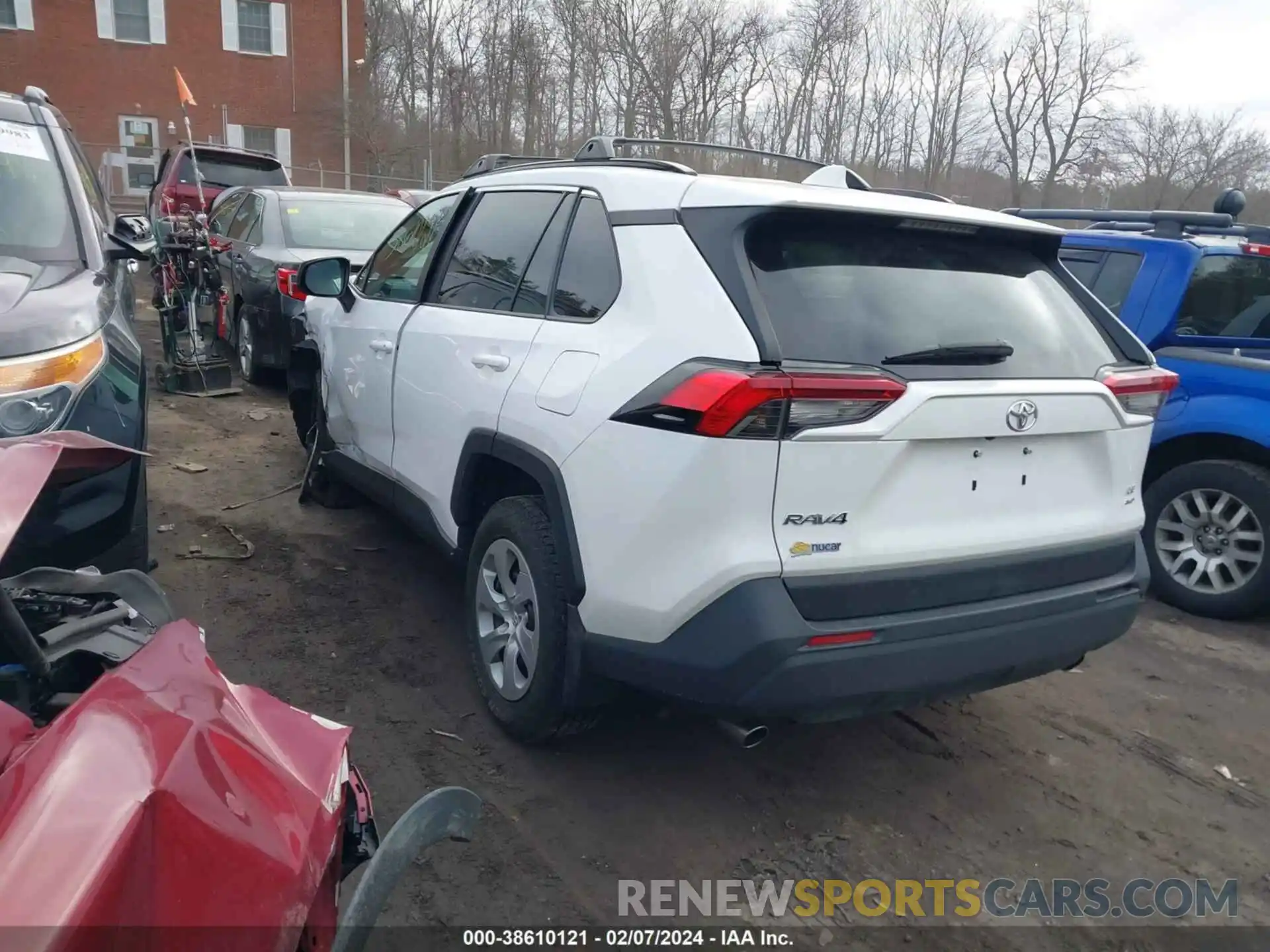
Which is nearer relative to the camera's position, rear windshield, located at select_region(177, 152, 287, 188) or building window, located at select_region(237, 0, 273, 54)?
rear windshield, located at select_region(177, 152, 287, 188)

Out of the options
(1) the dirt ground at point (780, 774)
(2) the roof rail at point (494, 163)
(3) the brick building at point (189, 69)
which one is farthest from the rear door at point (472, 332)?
(3) the brick building at point (189, 69)

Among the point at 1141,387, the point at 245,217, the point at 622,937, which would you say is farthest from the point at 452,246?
the point at 245,217

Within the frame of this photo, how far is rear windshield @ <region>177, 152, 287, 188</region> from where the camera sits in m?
15.0

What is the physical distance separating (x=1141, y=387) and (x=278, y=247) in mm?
7123

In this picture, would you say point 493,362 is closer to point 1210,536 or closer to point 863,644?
point 863,644

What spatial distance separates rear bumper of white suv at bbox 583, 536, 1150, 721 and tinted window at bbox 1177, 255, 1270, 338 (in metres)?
3.07

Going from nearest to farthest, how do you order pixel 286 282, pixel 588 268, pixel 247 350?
pixel 588 268
pixel 286 282
pixel 247 350

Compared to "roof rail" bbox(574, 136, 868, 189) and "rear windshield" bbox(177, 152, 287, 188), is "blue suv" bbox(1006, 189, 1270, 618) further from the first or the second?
"rear windshield" bbox(177, 152, 287, 188)

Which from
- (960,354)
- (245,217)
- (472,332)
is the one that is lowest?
(472,332)

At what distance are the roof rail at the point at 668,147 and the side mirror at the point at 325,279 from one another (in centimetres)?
170

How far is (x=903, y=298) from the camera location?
8.91ft

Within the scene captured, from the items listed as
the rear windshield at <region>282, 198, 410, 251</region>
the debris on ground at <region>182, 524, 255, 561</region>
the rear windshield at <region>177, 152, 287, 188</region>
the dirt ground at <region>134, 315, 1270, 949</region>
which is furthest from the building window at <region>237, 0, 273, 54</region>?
the dirt ground at <region>134, 315, 1270, 949</region>

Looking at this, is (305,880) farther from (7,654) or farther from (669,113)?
(669,113)

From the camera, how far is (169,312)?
8.12m
